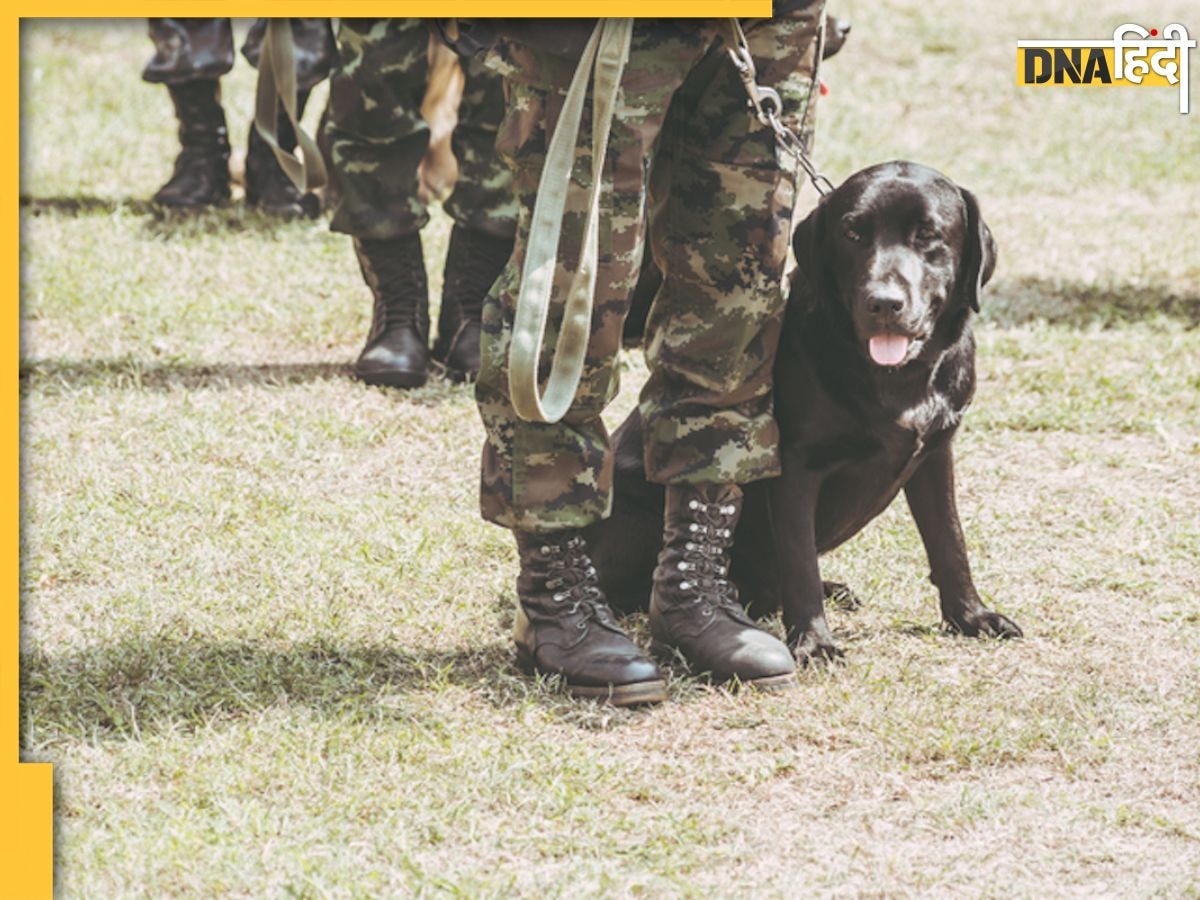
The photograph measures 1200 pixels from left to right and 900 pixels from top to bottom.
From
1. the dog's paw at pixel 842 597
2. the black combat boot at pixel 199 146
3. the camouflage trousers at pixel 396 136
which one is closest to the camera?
the dog's paw at pixel 842 597

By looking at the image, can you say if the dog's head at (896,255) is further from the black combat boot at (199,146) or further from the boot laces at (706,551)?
the black combat boot at (199,146)

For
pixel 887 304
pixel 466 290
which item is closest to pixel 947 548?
pixel 887 304

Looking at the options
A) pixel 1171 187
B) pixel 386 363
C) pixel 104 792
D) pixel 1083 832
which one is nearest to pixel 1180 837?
pixel 1083 832

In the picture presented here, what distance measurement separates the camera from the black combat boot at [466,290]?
5.55m

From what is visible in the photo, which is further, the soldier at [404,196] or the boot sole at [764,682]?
the soldier at [404,196]

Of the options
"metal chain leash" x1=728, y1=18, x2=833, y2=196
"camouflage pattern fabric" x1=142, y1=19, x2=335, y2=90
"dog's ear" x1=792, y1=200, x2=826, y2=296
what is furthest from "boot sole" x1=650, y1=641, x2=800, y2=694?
"camouflage pattern fabric" x1=142, y1=19, x2=335, y2=90

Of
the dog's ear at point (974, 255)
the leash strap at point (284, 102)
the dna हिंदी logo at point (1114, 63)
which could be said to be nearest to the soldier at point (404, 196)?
the leash strap at point (284, 102)

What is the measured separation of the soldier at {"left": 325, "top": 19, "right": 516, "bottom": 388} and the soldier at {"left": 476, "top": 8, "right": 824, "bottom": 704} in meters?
1.94

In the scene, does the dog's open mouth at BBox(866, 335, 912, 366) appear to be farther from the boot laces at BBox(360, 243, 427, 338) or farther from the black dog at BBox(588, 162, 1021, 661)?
the boot laces at BBox(360, 243, 427, 338)

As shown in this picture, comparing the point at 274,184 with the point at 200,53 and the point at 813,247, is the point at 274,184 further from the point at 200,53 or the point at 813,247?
the point at 813,247

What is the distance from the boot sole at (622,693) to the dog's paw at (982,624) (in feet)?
2.42

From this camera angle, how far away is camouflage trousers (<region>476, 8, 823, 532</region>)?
3207 millimetres

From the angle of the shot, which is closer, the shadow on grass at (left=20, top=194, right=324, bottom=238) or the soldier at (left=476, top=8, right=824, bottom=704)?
the soldier at (left=476, top=8, right=824, bottom=704)

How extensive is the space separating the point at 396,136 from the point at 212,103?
8.18ft
